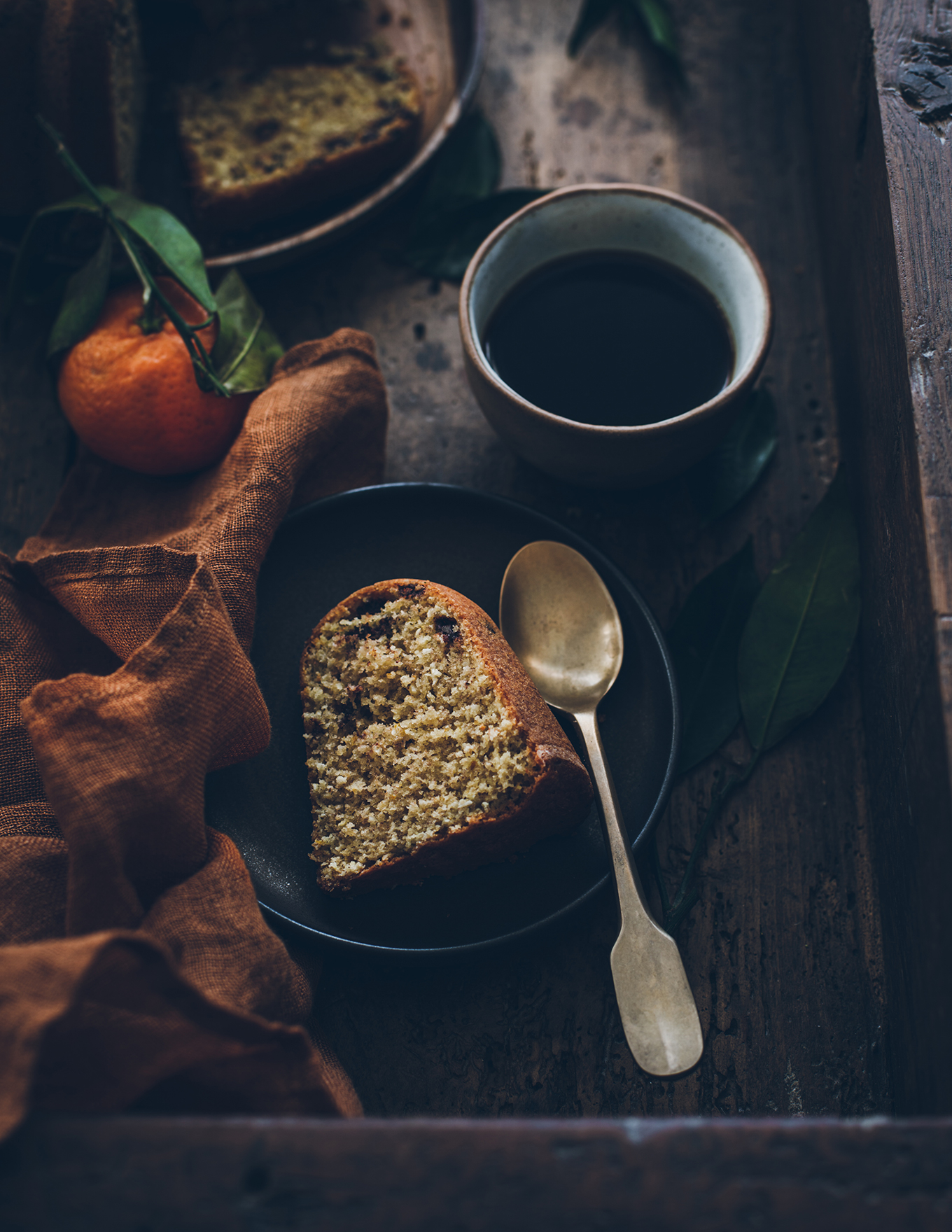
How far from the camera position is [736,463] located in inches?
53.8

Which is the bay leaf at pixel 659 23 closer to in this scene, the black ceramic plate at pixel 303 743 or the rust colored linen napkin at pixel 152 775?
the rust colored linen napkin at pixel 152 775

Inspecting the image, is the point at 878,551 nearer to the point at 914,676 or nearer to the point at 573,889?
the point at 914,676

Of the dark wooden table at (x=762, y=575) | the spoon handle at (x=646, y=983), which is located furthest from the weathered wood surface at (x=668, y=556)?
the spoon handle at (x=646, y=983)

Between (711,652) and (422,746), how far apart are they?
0.46 meters

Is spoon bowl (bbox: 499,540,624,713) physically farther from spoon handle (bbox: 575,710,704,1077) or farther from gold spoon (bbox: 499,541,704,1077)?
spoon handle (bbox: 575,710,704,1077)

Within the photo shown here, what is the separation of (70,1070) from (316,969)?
0.32 meters

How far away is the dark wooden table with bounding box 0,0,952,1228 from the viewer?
35.5 inches

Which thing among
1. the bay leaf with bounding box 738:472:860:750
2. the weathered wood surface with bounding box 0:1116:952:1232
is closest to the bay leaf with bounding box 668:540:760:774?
the bay leaf with bounding box 738:472:860:750

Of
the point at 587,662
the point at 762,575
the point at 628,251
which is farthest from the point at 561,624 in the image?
the point at 628,251

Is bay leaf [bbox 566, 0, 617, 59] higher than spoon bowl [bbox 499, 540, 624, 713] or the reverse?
higher

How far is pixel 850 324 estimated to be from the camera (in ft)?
4.37

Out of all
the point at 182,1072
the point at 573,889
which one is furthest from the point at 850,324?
the point at 182,1072

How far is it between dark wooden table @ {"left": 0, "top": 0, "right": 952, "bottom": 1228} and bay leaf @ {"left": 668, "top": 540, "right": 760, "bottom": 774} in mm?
44

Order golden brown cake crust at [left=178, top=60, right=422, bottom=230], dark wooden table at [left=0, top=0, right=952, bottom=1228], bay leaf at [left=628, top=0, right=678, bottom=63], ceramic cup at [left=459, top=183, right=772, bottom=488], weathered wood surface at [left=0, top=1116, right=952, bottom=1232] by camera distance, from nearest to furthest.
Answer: weathered wood surface at [left=0, top=1116, right=952, bottom=1232], dark wooden table at [left=0, top=0, right=952, bottom=1228], ceramic cup at [left=459, top=183, right=772, bottom=488], golden brown cake crust at [left=178, top=60, right=422, bottom=230], bay leaf at [left=628, top=0, right=678, bottom=63]
